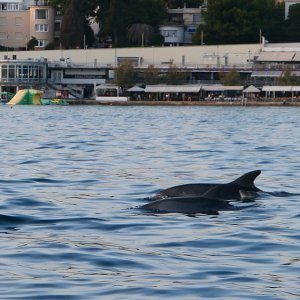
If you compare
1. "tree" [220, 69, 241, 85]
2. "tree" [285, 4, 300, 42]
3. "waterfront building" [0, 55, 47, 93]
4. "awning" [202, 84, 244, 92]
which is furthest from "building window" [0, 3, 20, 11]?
"tree" [220, 69, 241, 85]

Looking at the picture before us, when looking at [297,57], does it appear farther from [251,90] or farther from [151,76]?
[151,76]

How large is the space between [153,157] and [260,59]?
9221 centimetres

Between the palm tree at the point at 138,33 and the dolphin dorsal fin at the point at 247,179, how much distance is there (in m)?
115

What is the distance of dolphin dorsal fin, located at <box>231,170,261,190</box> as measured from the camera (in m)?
19.4

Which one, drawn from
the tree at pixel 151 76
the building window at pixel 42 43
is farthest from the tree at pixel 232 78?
the building window at pixel 42 43

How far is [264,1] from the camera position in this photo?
132125mm

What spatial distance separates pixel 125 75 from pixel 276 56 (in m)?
14.5

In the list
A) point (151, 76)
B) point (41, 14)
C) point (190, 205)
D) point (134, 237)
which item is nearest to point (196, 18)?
point (41, 14)

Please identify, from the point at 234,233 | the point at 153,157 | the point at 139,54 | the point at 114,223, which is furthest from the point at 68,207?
the point at 139,54

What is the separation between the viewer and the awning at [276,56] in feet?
402

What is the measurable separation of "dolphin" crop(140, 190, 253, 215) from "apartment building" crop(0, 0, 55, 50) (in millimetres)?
121820

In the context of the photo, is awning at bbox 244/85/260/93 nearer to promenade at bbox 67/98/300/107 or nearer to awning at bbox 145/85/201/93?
promenade at bbox 67/98/300/107

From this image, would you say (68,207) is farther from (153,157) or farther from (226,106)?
(226,106)

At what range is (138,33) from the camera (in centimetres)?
13562
